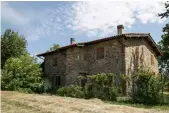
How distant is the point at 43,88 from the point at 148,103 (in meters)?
13.0

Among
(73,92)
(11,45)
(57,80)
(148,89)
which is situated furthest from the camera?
(11,45)

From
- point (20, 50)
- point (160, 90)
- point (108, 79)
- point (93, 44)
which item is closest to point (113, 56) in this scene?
point (93, 44)

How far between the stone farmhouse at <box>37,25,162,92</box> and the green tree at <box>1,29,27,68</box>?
5673 millimetres

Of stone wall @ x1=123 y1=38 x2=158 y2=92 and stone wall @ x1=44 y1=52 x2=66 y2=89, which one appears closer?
stone wall @ x1=123 y1=38 x2=158 y2=92

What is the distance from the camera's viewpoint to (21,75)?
29703mm

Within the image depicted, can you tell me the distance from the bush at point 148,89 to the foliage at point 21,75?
10.9 meters

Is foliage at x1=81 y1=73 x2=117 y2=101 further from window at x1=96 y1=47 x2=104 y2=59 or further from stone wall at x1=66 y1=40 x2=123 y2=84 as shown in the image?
window at x1=96 y1=47 x2=104 y2=59

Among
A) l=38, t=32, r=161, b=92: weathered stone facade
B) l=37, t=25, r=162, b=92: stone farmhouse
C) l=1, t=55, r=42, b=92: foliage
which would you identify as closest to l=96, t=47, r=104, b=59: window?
→ l=37, t=25, r=162, b=92: stone farmhouse

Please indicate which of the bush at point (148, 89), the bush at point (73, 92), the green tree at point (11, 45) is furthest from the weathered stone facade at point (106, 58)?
the green tree at point (11, 45)

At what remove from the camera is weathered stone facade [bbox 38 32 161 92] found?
92.3 feet

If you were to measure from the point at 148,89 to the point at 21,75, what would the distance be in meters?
12.6

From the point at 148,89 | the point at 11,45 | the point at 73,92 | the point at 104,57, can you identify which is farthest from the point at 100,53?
the point at 11,45

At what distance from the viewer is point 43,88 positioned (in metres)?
32.1

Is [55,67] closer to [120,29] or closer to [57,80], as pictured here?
[57,80]
